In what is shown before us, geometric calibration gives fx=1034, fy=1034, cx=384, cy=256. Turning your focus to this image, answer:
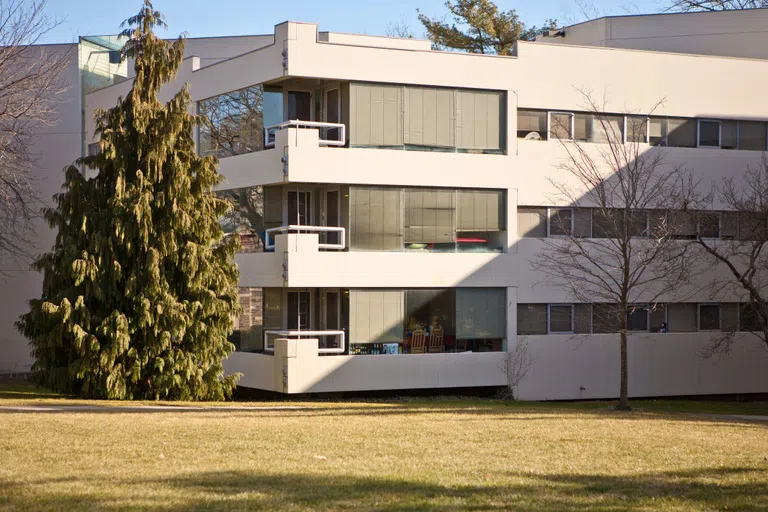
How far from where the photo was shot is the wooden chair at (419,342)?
99.0ft

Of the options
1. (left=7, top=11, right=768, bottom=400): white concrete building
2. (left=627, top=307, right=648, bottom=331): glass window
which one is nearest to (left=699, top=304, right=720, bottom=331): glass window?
(left=7, top=11, right=768, bottom=400): white concrete building

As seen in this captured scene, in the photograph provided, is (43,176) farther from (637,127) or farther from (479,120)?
(637,127)

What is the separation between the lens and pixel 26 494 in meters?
10.3

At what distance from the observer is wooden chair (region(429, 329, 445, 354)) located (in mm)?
30375

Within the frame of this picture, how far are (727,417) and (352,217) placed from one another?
11.4 meters

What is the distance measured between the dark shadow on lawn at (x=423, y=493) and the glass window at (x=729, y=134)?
23488 millimetres

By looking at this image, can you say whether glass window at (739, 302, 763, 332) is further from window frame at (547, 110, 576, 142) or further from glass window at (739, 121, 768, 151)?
window frame at (547, 110, 576, 142)

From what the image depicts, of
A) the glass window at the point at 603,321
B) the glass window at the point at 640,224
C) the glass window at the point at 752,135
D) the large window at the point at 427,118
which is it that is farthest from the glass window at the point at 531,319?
the glass window at the point at 752,135

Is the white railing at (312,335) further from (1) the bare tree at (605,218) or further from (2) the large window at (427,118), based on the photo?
(1) the bare tree at (605,218)

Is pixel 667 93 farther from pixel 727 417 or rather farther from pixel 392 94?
pixel 727 417

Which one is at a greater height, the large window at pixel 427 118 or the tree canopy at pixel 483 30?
the tree canopy at pixel 483 30

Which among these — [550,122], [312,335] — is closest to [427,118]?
[550,122]

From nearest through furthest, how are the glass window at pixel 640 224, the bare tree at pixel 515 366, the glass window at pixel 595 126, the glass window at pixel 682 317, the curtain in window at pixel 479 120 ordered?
the glass window at pixel 640 224, the curtain in window at pixel 479 120, the bare tree at pixel 515 366, the glass window at pixel 595 126, the glass window at pixel 682 317

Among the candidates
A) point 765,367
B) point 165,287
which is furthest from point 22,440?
point 765,367
